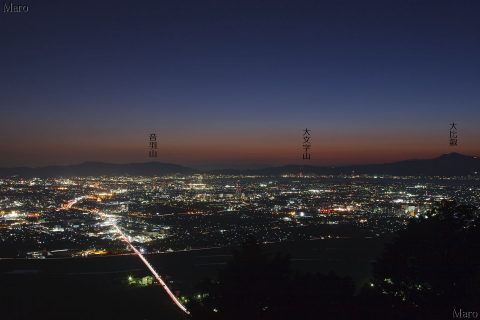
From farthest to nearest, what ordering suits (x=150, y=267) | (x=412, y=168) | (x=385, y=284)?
1. (x=412, y=168)
2. (x=150, y=267)
3. (x=385, y=284)

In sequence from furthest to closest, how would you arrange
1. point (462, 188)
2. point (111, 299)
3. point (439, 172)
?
point (439, 172) → point (462, 188) → point (111, 299)

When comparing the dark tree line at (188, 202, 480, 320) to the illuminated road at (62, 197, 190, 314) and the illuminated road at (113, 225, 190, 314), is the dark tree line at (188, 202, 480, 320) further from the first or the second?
the illuminated road at (113, 225, 190, 314)

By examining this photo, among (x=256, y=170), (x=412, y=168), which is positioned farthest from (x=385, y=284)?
(x=256, y=170)

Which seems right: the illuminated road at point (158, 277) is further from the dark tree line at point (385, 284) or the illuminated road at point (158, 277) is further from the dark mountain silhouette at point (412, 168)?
Result: the dark mountain silhouette at point (412, 168)

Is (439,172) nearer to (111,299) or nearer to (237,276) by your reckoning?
(111,299)

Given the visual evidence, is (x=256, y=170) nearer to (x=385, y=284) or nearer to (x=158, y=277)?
(x=158, y=277)

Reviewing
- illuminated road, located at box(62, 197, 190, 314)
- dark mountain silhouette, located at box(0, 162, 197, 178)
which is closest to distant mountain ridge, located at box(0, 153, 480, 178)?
dark mountain silhouette, located at box(0, 162, 197, 178)

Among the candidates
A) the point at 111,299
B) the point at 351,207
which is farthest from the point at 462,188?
the point at 111,299
